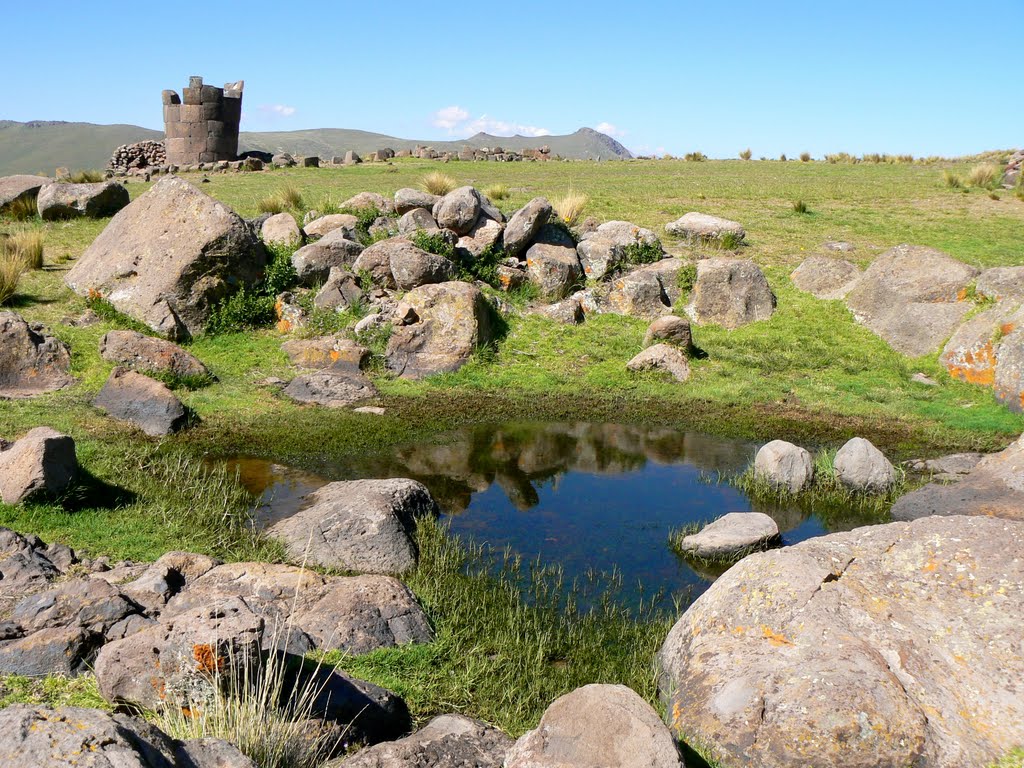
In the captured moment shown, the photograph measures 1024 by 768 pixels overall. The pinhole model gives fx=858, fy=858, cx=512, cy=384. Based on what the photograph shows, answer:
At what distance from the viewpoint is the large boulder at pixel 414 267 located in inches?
704

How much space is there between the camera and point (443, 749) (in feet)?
18.5

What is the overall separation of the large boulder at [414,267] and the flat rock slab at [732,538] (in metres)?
9.65

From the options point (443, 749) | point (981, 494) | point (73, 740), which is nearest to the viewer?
point (73, 740)

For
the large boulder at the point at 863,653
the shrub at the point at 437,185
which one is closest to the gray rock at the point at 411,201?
the shrub at the point at 437,185

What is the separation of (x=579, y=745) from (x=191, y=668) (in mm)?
2360

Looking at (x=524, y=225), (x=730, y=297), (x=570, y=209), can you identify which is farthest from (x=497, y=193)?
(x=730, y=297)

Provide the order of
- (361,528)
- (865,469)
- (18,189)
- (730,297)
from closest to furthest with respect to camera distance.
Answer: (361,528)
(865,469)
(730,297)
(18,189)

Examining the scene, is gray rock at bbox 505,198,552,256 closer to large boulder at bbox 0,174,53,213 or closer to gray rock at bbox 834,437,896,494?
gray rock at bbox 834,437,896,494

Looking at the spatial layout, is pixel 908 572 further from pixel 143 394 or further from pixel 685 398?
pixel 143 394

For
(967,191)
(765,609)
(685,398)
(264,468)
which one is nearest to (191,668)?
(765,609)

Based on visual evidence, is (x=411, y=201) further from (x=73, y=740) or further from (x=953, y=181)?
(x=953, y=181)

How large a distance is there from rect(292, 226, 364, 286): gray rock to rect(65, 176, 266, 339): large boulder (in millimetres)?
927

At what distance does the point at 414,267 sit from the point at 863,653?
43.9 ft

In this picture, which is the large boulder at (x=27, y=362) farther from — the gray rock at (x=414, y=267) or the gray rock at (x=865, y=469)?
the gray rock at (x=865, y=469)
